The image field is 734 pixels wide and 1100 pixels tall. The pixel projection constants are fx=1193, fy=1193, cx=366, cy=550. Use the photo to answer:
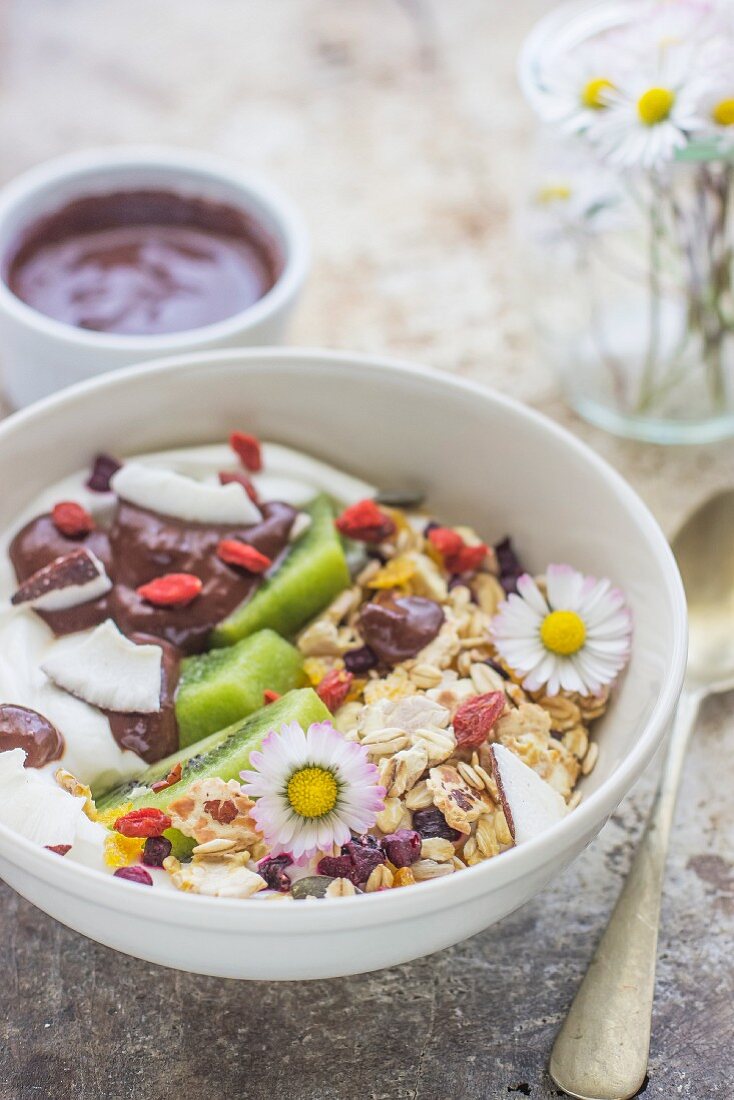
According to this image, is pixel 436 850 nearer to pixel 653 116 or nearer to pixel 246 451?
pixel 246 451

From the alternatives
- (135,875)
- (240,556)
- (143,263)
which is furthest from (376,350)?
Result: (135,875)

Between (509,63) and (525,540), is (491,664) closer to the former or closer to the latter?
(525,540)

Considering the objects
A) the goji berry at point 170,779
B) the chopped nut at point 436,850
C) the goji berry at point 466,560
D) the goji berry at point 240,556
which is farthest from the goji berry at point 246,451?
the chopped nut at point 436,850

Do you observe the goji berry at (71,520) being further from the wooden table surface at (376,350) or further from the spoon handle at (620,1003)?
the spoon handle at (620,1003)

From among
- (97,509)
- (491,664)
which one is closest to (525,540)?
(491,664)

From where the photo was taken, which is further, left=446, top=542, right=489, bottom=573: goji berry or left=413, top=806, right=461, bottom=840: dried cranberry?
left=446, top=542, right=489, bottom=573: goji berry

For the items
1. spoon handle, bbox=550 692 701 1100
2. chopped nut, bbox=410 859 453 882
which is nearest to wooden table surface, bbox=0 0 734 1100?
spoon handle, bbox=550 692 701 1100

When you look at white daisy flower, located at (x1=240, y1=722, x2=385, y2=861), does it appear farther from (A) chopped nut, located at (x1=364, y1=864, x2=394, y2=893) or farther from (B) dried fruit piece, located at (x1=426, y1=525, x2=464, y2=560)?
(B) dried fruit piece, located at (x1=426, y1=525, x2=464, y2=560)
